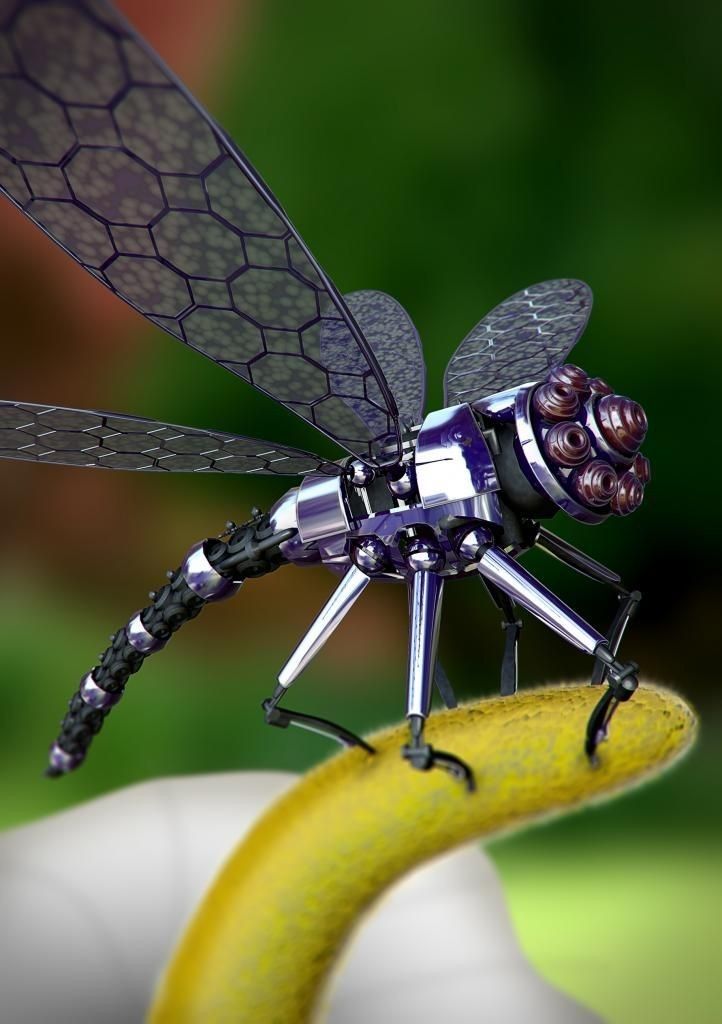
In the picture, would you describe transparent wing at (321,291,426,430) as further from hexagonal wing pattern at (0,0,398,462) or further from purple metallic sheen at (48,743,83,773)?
purple metallic sheen at (48,743,83,773)

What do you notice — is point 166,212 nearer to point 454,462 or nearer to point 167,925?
point 454,462

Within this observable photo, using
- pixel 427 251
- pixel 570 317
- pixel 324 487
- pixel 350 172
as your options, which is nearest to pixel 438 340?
pixel 427 251

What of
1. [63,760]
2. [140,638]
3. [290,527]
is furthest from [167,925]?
[290,527]

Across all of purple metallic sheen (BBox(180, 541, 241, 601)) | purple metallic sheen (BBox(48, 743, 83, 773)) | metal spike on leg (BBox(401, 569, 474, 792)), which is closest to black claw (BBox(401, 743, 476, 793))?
metal spike on leg (BBox(401, 569, 474, 792))

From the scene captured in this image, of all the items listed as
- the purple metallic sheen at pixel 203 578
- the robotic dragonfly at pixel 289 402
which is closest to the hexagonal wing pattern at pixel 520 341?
the robotic dragonfly at pixel 289 402

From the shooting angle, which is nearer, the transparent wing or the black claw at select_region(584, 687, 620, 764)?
the black claw at select_region(584, 687, 620, 764)
